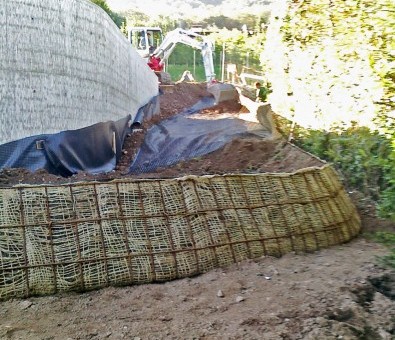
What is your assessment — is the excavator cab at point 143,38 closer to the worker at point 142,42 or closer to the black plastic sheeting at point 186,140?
the worker at point 142,42

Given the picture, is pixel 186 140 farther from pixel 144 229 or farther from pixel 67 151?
pixel 144 229

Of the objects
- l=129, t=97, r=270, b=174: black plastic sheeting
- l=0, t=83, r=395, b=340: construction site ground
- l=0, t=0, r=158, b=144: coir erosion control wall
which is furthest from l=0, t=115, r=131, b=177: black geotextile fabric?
l=0, t=83, r=395, b=340: construction site ground

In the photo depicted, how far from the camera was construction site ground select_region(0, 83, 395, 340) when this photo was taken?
126 inches

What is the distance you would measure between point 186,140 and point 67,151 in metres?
3.66

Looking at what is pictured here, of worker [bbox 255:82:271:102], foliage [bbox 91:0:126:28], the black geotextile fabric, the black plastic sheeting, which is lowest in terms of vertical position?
foliage [bbox 91:0:126:28]

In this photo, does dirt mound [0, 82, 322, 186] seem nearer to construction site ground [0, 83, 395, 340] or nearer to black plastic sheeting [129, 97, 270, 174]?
black plastic sheeting [129, 97, 270, 174]

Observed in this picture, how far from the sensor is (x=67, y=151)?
286 inches

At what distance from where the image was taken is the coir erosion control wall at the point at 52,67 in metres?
6.27

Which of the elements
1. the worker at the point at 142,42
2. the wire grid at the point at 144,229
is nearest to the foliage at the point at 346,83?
the wire grid at the point at 144,229

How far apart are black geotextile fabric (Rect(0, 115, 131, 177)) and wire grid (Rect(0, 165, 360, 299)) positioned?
98.1 inches

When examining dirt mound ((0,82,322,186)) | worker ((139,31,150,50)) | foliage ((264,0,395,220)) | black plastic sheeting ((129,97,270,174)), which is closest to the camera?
foliage ((264,0,395,220))

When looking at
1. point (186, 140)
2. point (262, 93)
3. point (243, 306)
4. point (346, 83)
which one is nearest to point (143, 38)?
point (262, 93)

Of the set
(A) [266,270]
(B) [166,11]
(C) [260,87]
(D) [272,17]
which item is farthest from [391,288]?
(B) [166,11]

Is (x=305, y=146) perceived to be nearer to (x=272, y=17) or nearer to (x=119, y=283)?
(x=272, y=17)
